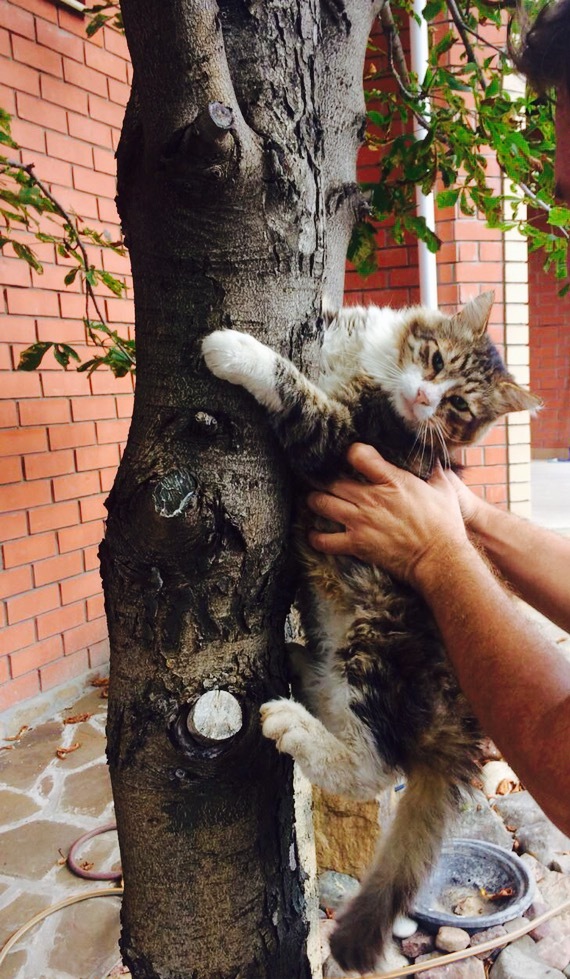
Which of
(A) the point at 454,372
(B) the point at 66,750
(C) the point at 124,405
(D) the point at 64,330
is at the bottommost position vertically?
(B) the point at 66,750

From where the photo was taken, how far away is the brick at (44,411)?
12.4 ft

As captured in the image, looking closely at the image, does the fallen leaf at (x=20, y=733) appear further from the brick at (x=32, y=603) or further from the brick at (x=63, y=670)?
the brick at (x=32, y=603)

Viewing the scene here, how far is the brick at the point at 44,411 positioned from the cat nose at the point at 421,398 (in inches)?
103

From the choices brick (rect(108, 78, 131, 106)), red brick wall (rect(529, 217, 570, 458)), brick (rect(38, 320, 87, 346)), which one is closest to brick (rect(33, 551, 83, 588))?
brick (rect(38, 320, 87, 346))

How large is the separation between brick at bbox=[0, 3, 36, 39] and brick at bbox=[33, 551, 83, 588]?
2736 millimetres

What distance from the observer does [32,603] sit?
12.9 feet

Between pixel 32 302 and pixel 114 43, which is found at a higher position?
pixel 114 43

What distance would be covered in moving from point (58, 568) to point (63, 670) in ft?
1.97

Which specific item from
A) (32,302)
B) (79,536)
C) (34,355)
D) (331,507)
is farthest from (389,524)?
(79,536)

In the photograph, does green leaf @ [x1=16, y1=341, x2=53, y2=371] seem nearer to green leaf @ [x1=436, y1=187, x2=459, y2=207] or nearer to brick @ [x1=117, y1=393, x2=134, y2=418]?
green leaf @ [x1=436, y1=187, x2=459, y2=207]

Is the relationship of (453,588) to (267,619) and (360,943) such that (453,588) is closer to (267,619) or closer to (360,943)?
(267,619)

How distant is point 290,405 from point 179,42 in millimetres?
604

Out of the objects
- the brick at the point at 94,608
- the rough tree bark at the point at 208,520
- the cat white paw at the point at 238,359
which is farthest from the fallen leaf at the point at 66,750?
the cat white paw at the point at 238,359

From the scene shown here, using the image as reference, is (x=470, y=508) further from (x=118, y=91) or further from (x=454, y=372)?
(x=118, y=91)
